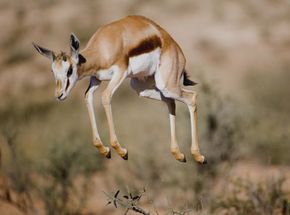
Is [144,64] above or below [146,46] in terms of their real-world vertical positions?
below

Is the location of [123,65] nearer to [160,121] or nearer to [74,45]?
[74,45]

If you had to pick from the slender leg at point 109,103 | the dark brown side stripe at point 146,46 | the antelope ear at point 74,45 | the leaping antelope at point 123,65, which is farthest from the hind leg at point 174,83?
the antelope ear at point 74,45

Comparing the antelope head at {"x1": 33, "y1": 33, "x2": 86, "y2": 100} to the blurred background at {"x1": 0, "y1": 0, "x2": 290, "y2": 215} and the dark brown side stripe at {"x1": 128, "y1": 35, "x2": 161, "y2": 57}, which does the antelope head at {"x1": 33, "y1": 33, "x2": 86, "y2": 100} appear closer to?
the dark brown side stripe at {"x1": 128, "y1": 35, "x2": 161, "y2": 57}

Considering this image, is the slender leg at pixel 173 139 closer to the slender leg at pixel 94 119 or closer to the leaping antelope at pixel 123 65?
the leaping antelope at pixel 123 65

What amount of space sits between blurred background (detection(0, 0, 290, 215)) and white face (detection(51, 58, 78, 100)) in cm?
108

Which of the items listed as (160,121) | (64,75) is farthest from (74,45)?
(160,121)

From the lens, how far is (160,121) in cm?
2748

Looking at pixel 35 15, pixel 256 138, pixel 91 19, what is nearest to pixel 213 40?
pixel 91 19

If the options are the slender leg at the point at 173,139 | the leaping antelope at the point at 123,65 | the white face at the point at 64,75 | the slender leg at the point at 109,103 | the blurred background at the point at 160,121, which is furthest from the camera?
the blurred background at the point at 160,121

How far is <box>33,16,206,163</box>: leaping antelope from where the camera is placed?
711 centimetres

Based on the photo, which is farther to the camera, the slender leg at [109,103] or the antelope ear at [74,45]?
the slender leg at [109,103]

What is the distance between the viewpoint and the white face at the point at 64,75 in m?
6.97

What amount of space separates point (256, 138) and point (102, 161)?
503 centimetres

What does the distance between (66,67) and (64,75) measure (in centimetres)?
8
